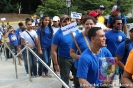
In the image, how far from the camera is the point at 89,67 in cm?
279

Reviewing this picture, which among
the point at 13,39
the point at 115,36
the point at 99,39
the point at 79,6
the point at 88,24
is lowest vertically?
the point at 13,39

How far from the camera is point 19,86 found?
5.81m

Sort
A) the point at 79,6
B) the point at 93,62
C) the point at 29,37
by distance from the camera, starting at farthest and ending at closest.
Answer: the point at 79,6 < the point at 29,37 < the point at 93,62

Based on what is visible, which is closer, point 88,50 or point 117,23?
point 88,50

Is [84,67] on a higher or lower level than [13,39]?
higher

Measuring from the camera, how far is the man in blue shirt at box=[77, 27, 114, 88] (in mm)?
2744

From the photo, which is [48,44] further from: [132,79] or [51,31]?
[132,79]

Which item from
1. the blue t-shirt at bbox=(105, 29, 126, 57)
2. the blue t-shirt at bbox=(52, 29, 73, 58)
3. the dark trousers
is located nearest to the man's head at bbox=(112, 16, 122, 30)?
the blue t-shirt at bbox=(105, 29, 126, 57)

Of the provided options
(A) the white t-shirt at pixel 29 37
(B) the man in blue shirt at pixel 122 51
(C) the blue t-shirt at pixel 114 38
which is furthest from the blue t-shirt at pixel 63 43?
(A) the white t-shirt at pixel 29 37

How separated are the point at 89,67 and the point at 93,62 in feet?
0.25

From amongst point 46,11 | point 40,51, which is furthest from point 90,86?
point 46,11

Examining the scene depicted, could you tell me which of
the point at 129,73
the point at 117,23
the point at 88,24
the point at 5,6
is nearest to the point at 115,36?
the point at 117,23

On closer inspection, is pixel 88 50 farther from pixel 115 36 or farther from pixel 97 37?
pixel 115 36

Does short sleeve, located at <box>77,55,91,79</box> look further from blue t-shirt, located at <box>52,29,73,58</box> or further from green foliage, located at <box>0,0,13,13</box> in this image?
green foliage, located at <box>0,0,13,13</box>
